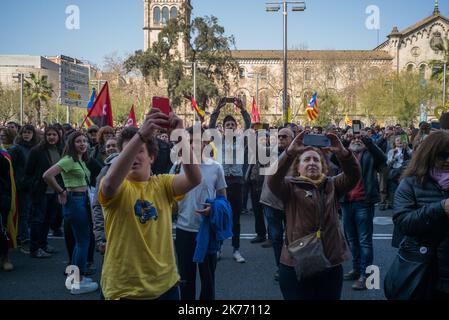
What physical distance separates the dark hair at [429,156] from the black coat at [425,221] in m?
0.05

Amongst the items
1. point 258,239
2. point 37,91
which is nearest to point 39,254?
point 258,239

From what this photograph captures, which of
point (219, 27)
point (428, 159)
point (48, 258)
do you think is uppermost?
point (219, 27)

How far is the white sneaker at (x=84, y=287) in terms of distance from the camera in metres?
6.10

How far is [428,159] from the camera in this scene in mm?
3322

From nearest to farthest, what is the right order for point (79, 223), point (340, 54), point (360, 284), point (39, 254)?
point (360, 284), point (79, 223), point (39, 254), point (340, 54)

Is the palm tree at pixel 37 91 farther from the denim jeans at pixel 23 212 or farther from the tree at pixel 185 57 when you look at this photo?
the denim jeans at pixel 23 212

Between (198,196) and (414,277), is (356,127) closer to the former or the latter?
(198,196)

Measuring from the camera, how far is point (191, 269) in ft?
16.1

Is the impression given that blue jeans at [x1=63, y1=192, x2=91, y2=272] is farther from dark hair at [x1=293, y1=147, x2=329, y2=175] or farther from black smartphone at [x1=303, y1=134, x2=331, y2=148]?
black smartphone at [x1=303, y1=134, x2=331, y2=148]

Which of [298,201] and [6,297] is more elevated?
[298,201]

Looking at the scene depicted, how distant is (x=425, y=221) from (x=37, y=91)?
6683 cm
